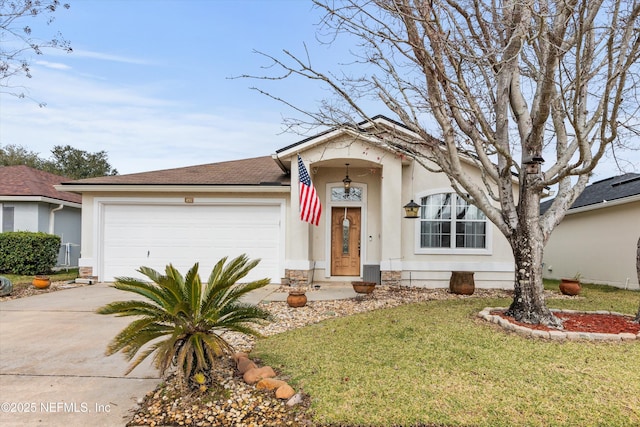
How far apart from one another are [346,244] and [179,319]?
811 centimetres

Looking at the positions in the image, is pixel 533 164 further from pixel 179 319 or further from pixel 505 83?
pixel 179 319

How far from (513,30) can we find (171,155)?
17713mm

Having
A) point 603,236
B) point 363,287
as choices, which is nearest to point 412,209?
point 363,287

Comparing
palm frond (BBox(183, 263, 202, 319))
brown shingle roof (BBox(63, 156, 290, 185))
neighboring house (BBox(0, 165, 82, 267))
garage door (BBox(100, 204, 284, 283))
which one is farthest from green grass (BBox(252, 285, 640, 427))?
neighboring house (BBox(0, 165, 82, 267))

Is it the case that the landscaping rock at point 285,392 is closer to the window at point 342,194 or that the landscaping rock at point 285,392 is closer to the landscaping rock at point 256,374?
the landscaping rock at point 256,374

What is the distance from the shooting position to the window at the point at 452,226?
10625 millimetres

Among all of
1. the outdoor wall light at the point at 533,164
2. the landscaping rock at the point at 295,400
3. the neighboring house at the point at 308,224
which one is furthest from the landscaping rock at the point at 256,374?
the neighboring house at the point at 308,224

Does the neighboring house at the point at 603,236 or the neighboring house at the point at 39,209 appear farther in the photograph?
the neighboring house at the point at 39,209

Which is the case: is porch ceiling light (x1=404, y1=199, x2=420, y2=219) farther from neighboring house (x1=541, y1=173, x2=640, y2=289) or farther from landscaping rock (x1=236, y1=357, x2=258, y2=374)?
neighboring house (x1=541, y1=173, x2=640, y2=289)

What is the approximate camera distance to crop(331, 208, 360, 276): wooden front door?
1143 centimetres

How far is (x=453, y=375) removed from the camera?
396cm

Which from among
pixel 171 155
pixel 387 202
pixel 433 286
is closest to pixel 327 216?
pixel 387 202

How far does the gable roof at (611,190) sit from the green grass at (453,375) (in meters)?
8.93

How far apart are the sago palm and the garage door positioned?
6.97 meters
